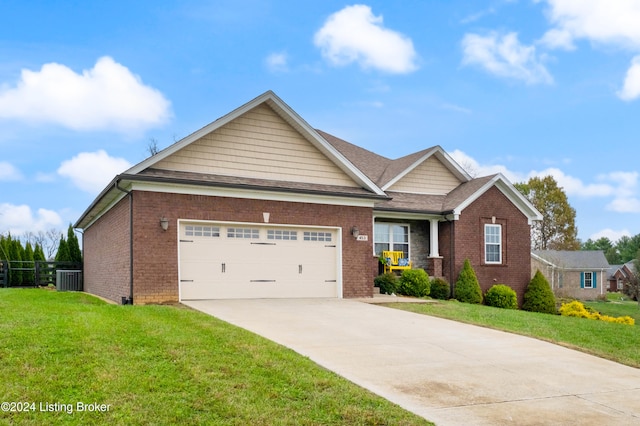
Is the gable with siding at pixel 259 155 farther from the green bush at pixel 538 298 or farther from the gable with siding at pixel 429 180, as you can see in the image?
the green bush at pixel 538 298

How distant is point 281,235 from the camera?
17203 millimetres

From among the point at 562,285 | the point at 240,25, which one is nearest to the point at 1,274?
the point at 240,25

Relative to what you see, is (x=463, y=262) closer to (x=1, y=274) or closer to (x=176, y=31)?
(x=176, y=31)

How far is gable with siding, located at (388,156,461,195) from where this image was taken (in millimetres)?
23453

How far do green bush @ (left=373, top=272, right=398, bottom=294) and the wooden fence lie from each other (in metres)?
15.3

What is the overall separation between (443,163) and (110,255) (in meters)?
13.4

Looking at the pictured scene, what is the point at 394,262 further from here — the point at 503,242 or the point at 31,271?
the point at 31,271

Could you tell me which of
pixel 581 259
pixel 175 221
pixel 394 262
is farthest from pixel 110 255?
pixel 581 259

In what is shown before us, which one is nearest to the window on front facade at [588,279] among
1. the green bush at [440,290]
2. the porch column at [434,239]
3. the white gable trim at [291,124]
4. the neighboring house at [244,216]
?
the porch column at [434,239]

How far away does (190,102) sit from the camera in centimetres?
1841

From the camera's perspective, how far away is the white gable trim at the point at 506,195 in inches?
874

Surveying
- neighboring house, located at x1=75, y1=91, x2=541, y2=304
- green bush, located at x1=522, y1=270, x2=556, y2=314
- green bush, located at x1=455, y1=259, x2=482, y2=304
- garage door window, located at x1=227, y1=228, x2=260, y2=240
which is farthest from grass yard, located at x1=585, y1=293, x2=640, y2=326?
garage door window, located at x1=227, y1=228, x2=260, y2=240

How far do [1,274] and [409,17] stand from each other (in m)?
22.7

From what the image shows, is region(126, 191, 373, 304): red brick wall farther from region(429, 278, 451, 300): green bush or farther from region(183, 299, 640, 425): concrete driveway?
region(429, 278, 451, 300): green bush
